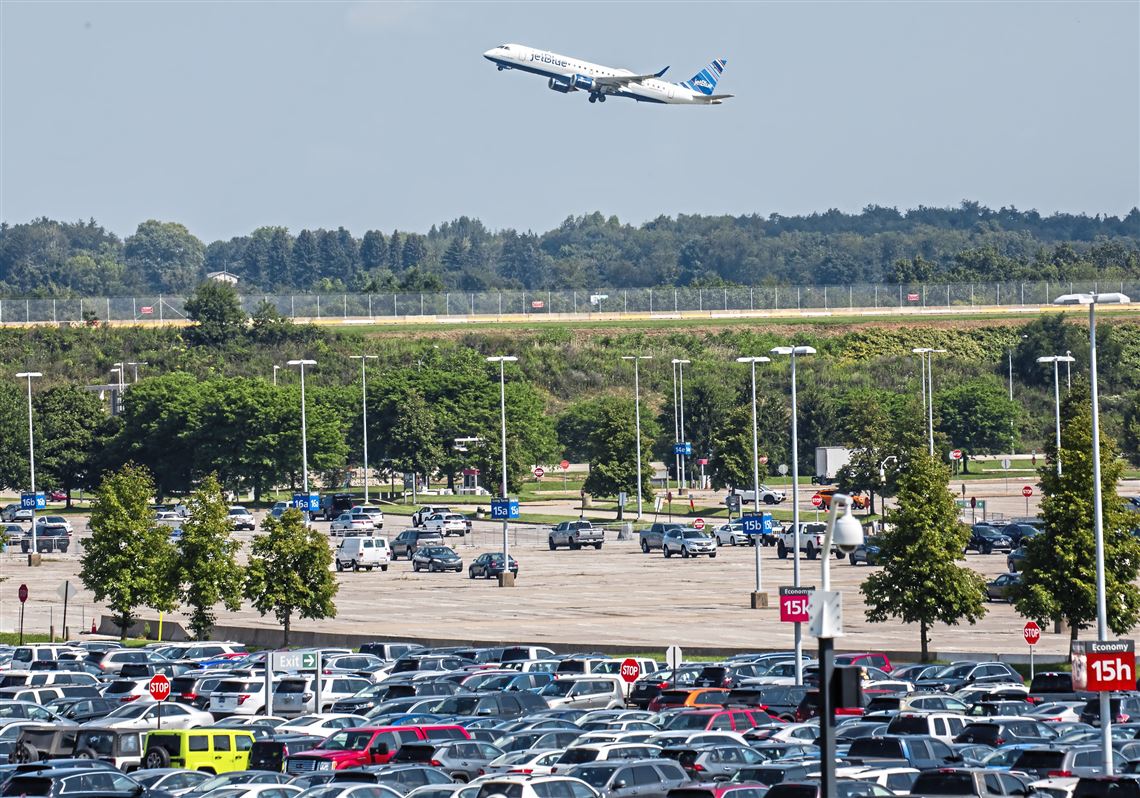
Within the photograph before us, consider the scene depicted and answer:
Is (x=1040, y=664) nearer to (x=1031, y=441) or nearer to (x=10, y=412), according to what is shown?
(x=10, y=412)

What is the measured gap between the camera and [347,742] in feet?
109

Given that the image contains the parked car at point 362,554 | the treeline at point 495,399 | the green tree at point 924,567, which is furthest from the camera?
the treeline at point 495,399

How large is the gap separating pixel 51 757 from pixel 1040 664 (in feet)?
81.5

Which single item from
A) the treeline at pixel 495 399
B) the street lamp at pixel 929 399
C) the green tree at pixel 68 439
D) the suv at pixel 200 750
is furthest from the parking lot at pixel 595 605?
the green tree at pixel 68 439

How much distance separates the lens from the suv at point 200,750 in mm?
33875

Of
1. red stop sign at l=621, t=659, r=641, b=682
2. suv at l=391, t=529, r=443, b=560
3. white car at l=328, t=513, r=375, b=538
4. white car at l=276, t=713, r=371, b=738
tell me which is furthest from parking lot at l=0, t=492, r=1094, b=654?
white car at l=276, t=713, r=371, b=738

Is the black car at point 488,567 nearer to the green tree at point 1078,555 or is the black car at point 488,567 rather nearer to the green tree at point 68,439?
the green tree at point 1078,555

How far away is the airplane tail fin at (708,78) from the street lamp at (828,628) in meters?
126

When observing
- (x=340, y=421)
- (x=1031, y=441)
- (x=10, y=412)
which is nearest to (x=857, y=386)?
(x=1031, y=441)

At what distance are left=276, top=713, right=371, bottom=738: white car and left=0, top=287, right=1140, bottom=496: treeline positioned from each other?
63861mm

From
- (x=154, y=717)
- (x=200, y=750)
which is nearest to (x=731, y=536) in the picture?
(x=154, y=717)

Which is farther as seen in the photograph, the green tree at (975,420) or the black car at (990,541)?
the green tree at (975,420)

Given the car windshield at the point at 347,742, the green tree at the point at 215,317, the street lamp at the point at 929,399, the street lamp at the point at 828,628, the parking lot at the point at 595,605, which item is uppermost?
the green tree at the point at 215,317

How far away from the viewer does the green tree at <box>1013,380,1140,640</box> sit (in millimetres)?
47469
